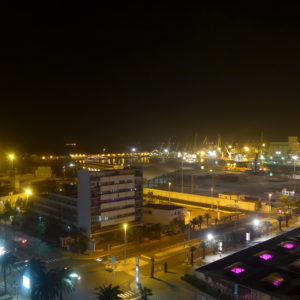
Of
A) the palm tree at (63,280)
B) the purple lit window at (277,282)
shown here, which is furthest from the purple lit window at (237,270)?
the palm tree at (63,280)

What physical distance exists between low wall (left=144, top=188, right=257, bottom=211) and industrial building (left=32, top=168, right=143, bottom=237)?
3677 mm

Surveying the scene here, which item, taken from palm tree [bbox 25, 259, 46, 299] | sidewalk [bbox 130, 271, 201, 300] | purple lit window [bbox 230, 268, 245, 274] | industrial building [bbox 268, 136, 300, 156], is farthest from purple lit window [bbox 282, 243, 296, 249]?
industrial building [bbox 268, 136, 300, 156]

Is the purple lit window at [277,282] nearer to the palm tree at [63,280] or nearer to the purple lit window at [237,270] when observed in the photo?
the purple lit window at [237,270]

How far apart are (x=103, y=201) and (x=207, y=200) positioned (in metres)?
5.02

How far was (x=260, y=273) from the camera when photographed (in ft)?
15.5

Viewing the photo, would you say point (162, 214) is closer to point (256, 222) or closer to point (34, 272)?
point (256, 222)

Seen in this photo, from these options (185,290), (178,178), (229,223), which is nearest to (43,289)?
(185,290)

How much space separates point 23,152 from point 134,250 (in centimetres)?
3303

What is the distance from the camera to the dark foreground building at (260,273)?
4289 millimetres

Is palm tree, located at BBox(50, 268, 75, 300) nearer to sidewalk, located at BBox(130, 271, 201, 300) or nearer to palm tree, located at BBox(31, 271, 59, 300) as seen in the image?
palm tree, located at BBox(31, 271, 59, 300)

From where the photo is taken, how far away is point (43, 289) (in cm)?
426

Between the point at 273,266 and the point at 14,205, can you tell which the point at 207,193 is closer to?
the point at 14,205

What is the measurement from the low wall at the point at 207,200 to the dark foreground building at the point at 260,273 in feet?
17.0

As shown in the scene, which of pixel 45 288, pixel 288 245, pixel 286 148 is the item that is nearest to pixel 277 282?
pixel 288 245
